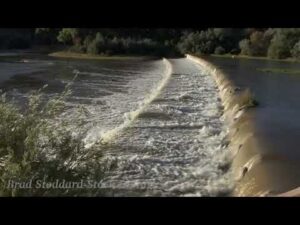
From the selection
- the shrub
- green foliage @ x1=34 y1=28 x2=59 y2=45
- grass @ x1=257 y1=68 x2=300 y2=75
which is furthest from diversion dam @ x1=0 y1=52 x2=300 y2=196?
grass @ x1=257 y1=68 x2=300 y2=75

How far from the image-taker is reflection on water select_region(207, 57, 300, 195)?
414 cm

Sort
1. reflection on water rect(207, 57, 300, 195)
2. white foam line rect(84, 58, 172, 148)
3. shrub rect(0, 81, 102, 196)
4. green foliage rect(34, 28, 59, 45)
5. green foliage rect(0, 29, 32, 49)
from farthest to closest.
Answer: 1. white foam line rect(84, 58, 172, 148)
2. reflection on water rect(207, 57, 300, 195)
3. green foliage rect(0, 29, 32, 49)
4. green foliage rect(34, 28, 59, 45)
5. shrub rect(0, 81, 102, 196)

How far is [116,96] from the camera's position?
31.4 ft

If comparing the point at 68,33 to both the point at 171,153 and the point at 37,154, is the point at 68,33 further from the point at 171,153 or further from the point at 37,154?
the point at 37,154

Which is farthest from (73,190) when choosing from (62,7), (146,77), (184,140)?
(146,77)

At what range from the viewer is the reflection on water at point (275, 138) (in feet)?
13.6

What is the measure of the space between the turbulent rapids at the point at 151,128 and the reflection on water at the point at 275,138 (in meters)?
0.28

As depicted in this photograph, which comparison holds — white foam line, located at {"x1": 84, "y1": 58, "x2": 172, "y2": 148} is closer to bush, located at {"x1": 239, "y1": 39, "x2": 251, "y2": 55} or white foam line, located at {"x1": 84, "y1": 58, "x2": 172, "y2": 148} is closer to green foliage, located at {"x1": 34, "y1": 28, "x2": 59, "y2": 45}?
green foliage, located at {"x1": 34, "y1": 28, "x2": 59, "y2": 45}

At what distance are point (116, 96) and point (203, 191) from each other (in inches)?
216

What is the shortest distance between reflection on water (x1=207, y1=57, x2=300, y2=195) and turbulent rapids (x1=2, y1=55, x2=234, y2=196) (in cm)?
28

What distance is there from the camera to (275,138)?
5.87 meters

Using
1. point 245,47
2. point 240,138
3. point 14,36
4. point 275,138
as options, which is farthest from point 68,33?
point 245,47

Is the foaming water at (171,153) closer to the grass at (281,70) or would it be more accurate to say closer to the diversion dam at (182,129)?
the diversion dam at (182,129)
